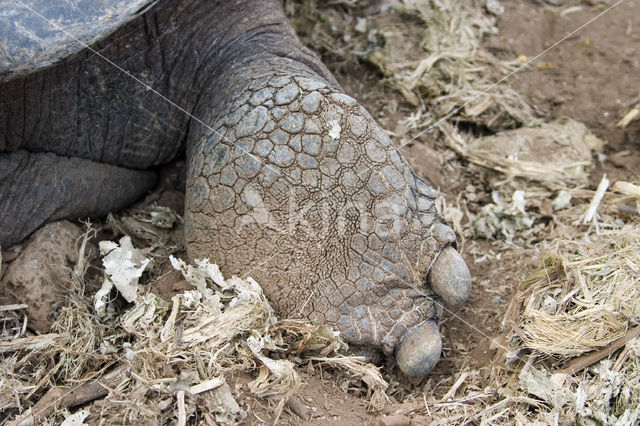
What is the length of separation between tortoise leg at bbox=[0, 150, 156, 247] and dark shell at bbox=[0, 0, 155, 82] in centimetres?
47

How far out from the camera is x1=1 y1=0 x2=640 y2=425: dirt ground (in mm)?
1846

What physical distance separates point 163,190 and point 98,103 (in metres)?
0.41

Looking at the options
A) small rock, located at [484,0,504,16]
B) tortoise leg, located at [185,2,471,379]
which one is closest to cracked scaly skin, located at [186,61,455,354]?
tortoise leg, located at [185,2,471,379]

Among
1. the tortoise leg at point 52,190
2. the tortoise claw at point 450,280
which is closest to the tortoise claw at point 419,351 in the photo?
the tortoise claw at point 450,280

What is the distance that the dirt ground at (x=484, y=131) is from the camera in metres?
1.85

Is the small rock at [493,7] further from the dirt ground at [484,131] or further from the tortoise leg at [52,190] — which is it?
the tortoise leg at [52,190]

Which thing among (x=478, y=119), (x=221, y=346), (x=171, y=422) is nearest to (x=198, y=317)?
(x=221, y=346)

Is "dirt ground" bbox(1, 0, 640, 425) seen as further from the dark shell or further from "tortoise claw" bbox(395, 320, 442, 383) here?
the dark shell

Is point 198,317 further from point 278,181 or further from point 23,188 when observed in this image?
point 23,188

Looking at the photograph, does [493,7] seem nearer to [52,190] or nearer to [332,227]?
[332,227]

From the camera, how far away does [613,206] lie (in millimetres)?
2412

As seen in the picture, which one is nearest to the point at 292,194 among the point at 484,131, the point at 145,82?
the point at 145,82

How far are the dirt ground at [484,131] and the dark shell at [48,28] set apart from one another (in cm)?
74

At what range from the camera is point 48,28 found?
179cm
